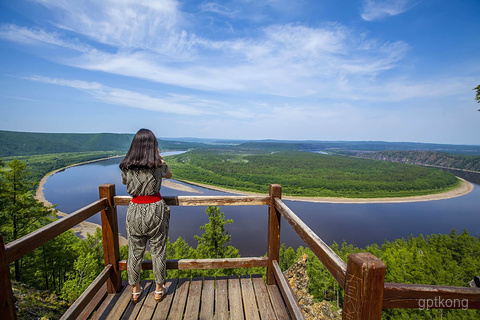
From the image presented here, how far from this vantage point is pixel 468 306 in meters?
1.34

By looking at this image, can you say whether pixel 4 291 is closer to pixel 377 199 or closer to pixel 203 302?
pixel 203 302

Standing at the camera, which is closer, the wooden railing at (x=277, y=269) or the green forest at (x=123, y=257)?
the wooden railing at (x=277, y=269)

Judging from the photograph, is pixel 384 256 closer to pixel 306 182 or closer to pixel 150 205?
pixel 150 205

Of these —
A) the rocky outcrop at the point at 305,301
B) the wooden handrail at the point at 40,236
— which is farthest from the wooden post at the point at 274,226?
the rocky outcrop at the point at 305,301

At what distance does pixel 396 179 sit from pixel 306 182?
38751 mm

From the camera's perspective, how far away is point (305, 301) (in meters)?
10.6

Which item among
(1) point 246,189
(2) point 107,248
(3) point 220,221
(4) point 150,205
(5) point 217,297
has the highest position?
(4) point 150,205

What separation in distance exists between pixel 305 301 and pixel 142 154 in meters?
11.1

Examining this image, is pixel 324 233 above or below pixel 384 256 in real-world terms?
below

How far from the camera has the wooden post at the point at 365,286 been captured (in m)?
1.18

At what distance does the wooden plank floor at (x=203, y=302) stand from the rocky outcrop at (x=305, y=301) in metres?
6.91

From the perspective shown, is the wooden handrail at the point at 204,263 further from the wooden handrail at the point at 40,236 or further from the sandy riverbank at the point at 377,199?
the sandy riverbank at the point at 377,199

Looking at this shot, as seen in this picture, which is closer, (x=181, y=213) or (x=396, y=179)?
(x=181, y=213)

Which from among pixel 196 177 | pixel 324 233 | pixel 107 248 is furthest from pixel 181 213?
pixel 196 177
